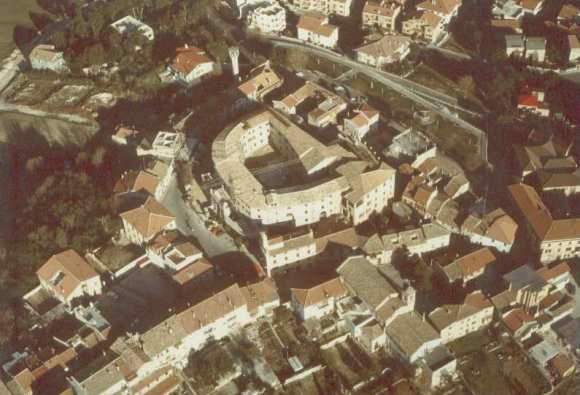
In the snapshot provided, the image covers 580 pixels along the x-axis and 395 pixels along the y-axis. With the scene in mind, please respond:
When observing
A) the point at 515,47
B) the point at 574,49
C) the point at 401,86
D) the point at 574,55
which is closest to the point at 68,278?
the point at 401,86

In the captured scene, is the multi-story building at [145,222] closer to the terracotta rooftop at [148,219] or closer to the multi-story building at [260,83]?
the terracotta rooftop at [148,219]

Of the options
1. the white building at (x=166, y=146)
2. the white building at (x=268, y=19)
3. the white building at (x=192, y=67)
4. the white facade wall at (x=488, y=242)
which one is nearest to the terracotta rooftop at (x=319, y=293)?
the white facade wall at (x=488, y=242)

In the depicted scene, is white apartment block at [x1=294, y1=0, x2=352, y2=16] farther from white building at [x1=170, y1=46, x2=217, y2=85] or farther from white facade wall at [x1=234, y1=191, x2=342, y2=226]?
white facade wall at [x1=234, y1=191, x2=342, y2=226]

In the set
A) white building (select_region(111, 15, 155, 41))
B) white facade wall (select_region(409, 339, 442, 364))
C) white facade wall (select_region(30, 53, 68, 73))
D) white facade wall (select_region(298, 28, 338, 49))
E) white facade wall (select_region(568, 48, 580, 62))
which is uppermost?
white building (select_region(111, 15, 155, 41))

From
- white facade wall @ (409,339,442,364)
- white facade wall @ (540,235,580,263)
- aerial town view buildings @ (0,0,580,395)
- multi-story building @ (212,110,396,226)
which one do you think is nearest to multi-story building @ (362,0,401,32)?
aerial town view buildings @ (0,0,580,395)

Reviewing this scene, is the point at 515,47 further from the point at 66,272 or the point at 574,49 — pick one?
the point at 66,272
